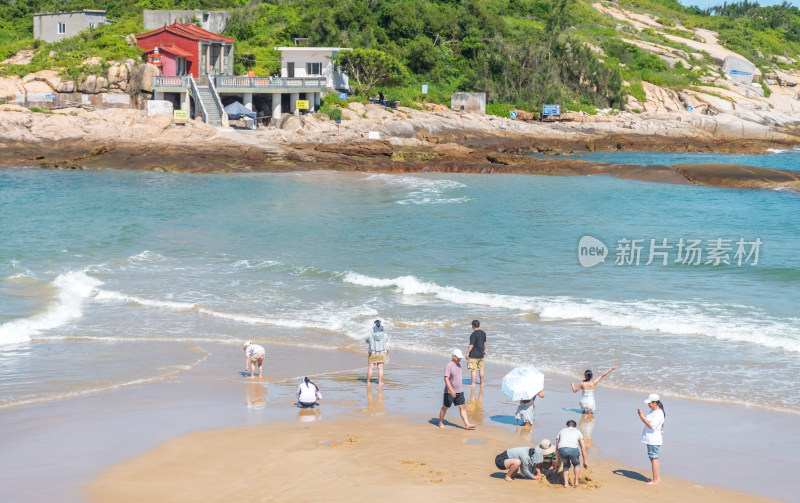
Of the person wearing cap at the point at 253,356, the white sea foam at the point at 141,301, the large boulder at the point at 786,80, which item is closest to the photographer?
the person wearing cap at the point at 253,356

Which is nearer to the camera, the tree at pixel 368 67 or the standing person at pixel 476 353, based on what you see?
the standing person at pixel 476 353

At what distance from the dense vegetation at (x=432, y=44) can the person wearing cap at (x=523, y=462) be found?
159ft

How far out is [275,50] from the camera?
190ft

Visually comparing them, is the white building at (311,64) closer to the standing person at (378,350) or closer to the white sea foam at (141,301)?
the white sea foam at (141,301)

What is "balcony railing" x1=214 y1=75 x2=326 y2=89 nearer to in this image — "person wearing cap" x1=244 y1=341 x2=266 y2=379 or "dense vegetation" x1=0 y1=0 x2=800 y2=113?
"dense vegetation" x1=0 y1=0 x2=800 y2=113

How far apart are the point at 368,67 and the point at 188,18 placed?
14753 mm

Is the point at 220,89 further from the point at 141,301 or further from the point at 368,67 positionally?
the point at 141,301

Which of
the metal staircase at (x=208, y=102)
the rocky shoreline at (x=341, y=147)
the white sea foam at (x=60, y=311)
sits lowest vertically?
the white sea foam at (x=60, y=311)

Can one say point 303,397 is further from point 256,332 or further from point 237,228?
point 237,228

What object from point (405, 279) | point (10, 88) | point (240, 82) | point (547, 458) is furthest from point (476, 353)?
point (10, 88)

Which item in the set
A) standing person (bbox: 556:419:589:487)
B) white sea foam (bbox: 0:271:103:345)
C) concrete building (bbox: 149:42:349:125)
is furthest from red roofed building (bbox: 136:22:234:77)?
standing person (bbox: 556:419:589:487)

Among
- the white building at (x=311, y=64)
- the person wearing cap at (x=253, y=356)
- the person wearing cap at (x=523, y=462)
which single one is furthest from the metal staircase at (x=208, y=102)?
the person wearing cap at (x=523, y=462)

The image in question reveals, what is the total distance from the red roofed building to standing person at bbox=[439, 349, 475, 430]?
43722 millimetres

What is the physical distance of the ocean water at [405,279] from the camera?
14.6 meters
